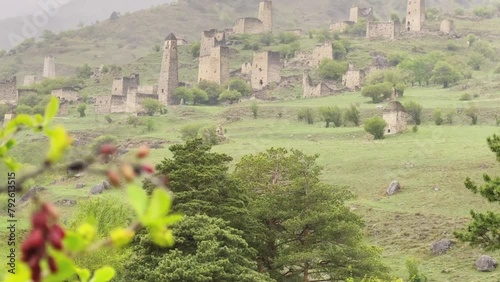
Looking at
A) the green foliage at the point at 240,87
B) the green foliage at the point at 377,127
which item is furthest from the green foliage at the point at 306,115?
the green foliage at the point at 240,87

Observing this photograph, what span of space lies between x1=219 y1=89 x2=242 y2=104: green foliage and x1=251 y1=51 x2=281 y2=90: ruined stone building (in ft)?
21.0

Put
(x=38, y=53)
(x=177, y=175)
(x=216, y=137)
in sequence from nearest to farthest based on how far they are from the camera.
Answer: (x=177, y=175) → (x=216, y=137) → (x=38, y=53)

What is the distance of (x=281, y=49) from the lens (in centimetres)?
10062

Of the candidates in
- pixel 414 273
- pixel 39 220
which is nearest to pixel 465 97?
pixel 414 273

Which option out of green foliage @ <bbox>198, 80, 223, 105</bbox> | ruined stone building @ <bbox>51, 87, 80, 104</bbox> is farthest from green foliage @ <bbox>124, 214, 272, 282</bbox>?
ruined stone building @ <bbox>51, 87, 80, 104</bbox>

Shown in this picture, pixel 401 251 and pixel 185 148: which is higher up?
pixel 185 148

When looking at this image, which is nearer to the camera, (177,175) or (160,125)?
(177,175)

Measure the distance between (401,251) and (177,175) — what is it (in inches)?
423

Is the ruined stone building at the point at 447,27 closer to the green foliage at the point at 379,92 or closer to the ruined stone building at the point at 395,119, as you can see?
the green foliage at the point at 379,92

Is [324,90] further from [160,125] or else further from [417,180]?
[417,180]

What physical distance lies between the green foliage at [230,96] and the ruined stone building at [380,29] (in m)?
33.0

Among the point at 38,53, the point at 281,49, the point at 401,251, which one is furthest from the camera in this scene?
the point at 38,53

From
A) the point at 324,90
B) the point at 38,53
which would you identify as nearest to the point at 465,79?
the point at 324,90

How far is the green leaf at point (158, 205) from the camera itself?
2189mm
